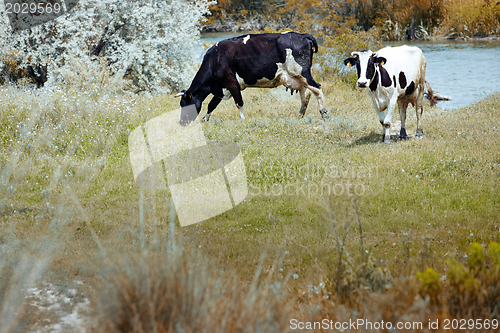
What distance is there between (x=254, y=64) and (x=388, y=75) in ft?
12.1

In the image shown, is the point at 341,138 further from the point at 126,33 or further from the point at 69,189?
the point at 126,33

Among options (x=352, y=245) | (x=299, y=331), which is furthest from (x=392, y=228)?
(x=299, y=331)

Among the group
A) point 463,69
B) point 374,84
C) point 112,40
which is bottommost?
point 463,69

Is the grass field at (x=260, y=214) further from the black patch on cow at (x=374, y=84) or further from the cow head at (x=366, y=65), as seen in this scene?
the cow head at (x=366, y=65)

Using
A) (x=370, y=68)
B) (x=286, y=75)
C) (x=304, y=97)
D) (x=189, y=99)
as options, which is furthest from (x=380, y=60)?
(x=189, y=99)

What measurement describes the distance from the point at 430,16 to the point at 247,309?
31.7m

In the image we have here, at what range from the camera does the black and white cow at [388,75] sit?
31.5 feet

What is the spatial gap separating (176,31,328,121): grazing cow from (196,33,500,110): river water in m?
6.25

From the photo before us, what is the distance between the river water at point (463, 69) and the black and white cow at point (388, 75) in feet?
19.9

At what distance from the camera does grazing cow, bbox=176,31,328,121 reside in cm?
1223

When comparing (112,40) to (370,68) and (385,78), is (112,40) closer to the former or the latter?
(370,68)

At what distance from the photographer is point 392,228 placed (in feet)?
20.3

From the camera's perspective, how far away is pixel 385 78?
32.3ft

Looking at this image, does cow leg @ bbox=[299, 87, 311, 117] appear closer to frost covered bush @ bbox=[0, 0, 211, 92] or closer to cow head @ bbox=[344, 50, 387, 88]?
cow head @ bbox=[344, 50, 387, 88]
